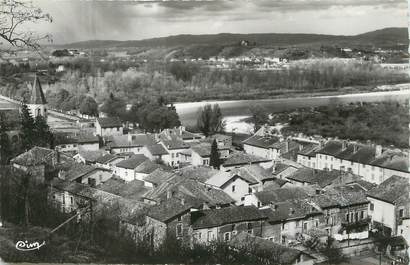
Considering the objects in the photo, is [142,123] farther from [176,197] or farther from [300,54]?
[300,54]

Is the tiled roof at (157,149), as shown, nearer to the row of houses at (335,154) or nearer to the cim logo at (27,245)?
the row of houses at (335,154)

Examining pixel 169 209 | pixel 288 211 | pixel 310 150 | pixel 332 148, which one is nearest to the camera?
pixel 169 209

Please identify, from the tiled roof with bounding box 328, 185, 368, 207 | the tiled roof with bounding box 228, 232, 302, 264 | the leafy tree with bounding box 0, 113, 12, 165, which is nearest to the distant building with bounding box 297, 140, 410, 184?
the tiled roof with bounding box 328, 185, 368, 207

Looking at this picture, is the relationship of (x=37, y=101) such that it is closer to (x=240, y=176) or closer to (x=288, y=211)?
(x=240, y=176)

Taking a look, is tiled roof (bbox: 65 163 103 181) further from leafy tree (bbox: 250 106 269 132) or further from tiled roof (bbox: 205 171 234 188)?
leafy tree (bbox: 250 106 269 132)

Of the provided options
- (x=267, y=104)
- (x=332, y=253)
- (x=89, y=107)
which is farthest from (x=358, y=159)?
(x=89, y=107)
